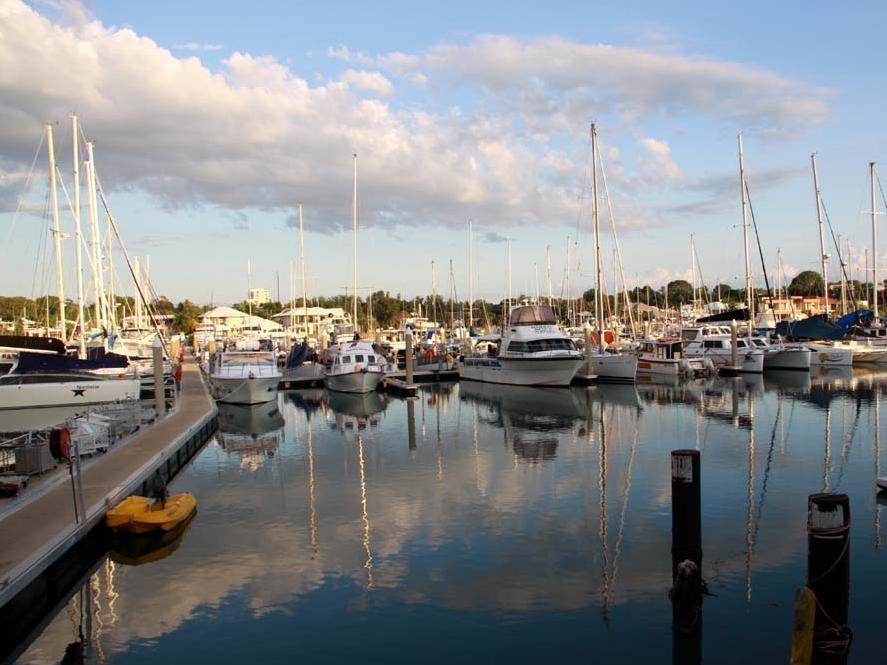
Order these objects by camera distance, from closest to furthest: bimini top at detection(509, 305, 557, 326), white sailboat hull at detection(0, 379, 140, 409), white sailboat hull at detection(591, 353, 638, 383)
A: white sailboat hull at detection(0, 379, 140, 409) < white sailboat hull at detection(591, 353, 638, 383) < bimini top at detection(509, 305, 557, 326)

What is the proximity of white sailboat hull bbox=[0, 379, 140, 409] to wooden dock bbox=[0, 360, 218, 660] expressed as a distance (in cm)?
970

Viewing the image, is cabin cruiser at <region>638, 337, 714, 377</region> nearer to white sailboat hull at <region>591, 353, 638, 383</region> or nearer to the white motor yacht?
white sailboat hull at <region>591, 353, 638, 383</region>

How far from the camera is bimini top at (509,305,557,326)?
162 feet

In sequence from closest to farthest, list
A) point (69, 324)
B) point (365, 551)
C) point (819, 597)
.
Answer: point (819, 597) → point (365, 551) → point (69, 324)

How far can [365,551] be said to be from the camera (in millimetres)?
14758

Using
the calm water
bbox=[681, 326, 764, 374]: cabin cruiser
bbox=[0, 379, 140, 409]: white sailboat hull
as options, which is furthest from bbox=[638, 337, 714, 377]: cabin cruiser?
bbox=[0, 379, 140, 409]: white sailboat hull

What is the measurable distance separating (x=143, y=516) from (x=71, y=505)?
1399 mm

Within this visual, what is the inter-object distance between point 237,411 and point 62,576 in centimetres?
2738

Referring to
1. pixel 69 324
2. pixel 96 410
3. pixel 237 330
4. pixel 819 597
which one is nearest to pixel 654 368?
pixel 96 410

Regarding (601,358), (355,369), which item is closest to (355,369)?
(355,369)

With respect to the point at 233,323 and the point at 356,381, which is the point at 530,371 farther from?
the point at 233,323

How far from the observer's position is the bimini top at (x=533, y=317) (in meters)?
49.3

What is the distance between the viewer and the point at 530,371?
154 feet

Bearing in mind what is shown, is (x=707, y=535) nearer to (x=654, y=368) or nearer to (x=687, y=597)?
(x=687, y=597)
